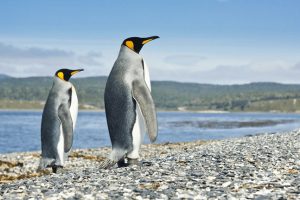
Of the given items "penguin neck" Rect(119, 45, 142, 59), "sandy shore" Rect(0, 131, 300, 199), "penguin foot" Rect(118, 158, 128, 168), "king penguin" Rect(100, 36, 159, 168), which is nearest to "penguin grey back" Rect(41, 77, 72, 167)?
"king penguin" Rect(100, 36, 159, 168)

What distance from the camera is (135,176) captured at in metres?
8.32

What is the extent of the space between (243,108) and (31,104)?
75.5 meters

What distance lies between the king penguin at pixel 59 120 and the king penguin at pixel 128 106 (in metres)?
2.57

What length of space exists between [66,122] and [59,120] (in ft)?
0.56

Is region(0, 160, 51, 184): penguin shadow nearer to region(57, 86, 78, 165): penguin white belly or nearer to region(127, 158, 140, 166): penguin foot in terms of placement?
region(57, 86, 78, 165): penguin white belly

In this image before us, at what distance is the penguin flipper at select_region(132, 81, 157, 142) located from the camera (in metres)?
9.78

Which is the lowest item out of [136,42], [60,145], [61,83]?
[60,145]

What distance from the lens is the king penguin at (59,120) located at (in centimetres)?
1251

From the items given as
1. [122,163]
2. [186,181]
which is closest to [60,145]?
[122,163]

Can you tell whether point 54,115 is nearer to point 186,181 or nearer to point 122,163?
point 122,163

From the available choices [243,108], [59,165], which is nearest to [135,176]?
[59,165]

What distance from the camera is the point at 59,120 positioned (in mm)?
12570

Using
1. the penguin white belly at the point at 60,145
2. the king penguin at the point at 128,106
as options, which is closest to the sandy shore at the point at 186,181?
the king penguin at the point at 128,106

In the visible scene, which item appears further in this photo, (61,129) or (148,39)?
(61,129)
